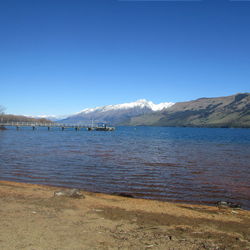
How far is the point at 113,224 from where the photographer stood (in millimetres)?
10703

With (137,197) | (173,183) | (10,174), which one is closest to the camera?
(137,197)

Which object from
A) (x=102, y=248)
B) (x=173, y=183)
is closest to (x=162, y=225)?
(x=102, y=248)

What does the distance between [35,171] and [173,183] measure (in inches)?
547

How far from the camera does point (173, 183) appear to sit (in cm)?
2141

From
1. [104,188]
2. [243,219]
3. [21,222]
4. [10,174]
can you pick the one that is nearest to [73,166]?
[10,174]

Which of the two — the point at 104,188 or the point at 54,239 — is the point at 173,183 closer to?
the point at 104,188

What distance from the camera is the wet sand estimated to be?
8602mm

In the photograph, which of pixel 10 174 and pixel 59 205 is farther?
pixel 10 174

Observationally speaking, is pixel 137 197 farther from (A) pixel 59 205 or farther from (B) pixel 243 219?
(B) pixel 243 219

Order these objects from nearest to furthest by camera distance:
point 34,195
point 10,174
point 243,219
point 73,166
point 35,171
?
point 243,219 < point 34,195 < point 10,174 < point 35,171 < point 73,166

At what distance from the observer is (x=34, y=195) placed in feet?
51.3

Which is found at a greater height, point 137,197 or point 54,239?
point 54,239

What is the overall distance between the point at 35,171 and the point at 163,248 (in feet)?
65.8

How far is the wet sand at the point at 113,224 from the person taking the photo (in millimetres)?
8602
